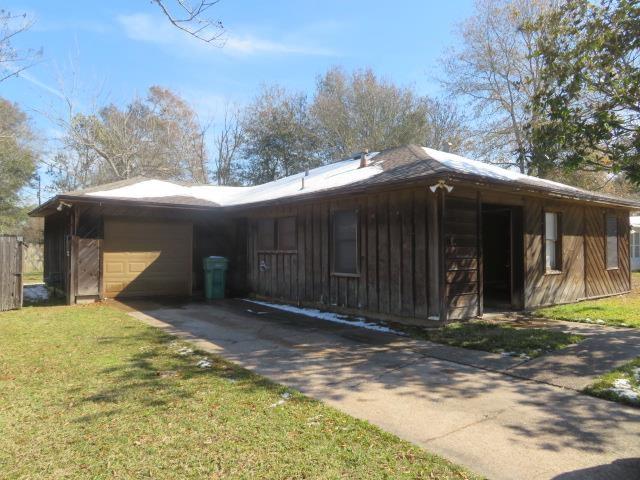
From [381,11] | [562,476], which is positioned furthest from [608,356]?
[381,11]

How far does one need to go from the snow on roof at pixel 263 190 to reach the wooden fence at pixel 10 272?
218cm

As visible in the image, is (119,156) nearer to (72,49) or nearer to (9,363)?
(72,49)

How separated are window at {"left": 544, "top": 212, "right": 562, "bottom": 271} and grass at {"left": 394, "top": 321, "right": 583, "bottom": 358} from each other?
340 cm

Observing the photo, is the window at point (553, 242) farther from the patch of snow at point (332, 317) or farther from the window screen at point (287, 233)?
the window screen at point (287, 233)

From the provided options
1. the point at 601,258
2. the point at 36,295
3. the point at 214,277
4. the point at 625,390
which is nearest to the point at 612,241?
the point at 601,258

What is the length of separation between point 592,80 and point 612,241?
21.6ft

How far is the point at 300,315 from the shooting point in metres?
9.70

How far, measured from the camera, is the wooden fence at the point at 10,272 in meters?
10.2

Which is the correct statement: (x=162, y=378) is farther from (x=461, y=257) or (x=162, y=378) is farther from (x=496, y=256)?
(x=496, y=256)

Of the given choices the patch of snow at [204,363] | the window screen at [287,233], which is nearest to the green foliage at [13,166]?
the window screen at [287,233]

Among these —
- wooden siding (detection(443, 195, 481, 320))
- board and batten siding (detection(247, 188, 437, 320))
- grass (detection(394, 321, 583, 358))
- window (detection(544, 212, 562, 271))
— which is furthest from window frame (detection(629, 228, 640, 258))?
board and batten siding (detection(247, 188, 437, 320))

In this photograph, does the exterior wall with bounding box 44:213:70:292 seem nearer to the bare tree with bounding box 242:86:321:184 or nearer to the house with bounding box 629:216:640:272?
the bare tree with bounding box 242:86:321:184

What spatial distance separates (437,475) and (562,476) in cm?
83

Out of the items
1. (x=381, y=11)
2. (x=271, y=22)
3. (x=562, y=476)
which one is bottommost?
(x=562, y=476)
